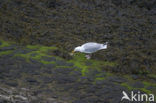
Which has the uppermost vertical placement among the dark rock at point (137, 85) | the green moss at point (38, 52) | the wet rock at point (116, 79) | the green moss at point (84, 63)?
the green moss at point (38, 52)

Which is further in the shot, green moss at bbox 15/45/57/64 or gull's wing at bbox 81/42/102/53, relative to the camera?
gull's wing at bbox 81/42/102/53

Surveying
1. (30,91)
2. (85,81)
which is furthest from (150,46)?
(30,91)

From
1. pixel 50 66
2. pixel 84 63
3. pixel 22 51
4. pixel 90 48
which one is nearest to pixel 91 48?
pixel 90 48

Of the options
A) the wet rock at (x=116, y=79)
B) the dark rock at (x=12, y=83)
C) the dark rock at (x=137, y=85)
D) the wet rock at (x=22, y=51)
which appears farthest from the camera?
the wet rock at (x=22, y=51)

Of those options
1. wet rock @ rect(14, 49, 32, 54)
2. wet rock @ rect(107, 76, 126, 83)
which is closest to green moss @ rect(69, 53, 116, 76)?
wet rock @ rect(107, 76, 126, 83)

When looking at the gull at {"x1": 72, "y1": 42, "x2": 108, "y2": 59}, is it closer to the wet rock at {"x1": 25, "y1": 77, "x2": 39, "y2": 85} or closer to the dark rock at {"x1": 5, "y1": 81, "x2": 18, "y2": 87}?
the wet rock at {"x1": 25, "y1": 77, "x2": 39, "y2": 85}

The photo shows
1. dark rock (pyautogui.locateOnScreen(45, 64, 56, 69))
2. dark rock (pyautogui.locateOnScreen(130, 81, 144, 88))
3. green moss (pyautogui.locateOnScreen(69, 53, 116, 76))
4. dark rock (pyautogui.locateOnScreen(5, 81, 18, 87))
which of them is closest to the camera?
dark rock (pyautogui.locateOnScreen(5, 81, 18, 87))

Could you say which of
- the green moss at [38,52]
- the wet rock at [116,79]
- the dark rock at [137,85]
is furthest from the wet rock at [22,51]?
the dark rock at [137,85]

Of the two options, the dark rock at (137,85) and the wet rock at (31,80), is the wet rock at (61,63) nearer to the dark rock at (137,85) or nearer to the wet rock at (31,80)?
the wet rock at (31,80)

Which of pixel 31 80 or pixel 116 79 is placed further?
pixel 116 79

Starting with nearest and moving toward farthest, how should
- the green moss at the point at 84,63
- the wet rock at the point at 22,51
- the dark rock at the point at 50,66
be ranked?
1. the dark rock at the point at 50,66
2. the green moss at the point at 84,63
3. the wet rock at the point at 22,51

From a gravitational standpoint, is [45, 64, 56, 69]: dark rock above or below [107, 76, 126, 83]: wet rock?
above

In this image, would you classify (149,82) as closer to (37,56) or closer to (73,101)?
(73,101)

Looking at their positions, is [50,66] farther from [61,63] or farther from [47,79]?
[47,79]
